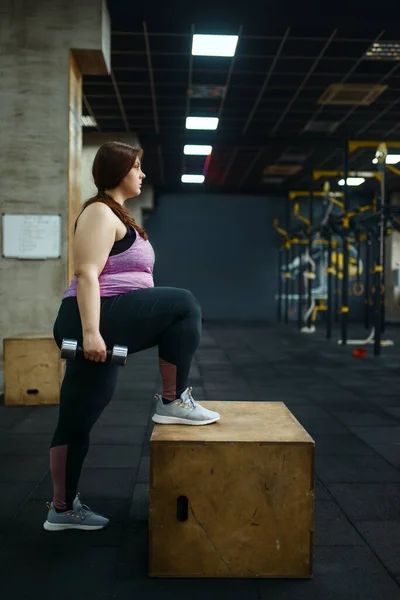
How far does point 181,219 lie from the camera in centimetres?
1792

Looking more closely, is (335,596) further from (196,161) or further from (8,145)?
(196,161)

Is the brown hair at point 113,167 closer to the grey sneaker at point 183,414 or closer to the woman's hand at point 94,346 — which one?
the woman's hand at point 94,346

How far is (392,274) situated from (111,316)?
16.0 metres

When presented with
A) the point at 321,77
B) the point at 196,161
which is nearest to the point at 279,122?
the point at 321,77

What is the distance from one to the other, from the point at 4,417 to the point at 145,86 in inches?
228

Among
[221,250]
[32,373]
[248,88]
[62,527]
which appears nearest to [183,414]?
[62,527]

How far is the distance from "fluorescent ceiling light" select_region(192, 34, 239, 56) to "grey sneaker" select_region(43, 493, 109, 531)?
612cm

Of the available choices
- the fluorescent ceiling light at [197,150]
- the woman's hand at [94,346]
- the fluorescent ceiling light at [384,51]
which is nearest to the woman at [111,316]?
the woman's hand at [94,346]

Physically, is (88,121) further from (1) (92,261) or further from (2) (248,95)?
(1) (92,261)

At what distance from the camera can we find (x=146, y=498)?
2.89m

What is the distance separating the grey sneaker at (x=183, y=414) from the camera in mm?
2287

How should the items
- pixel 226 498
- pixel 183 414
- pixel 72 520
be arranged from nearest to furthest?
pixel 226 498 < pixel 183 414 < pixel 72 520

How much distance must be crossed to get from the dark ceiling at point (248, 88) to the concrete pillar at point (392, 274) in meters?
3.42

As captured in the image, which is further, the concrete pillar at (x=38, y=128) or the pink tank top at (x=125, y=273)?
the concrete pillar at (x=38, y=128)
